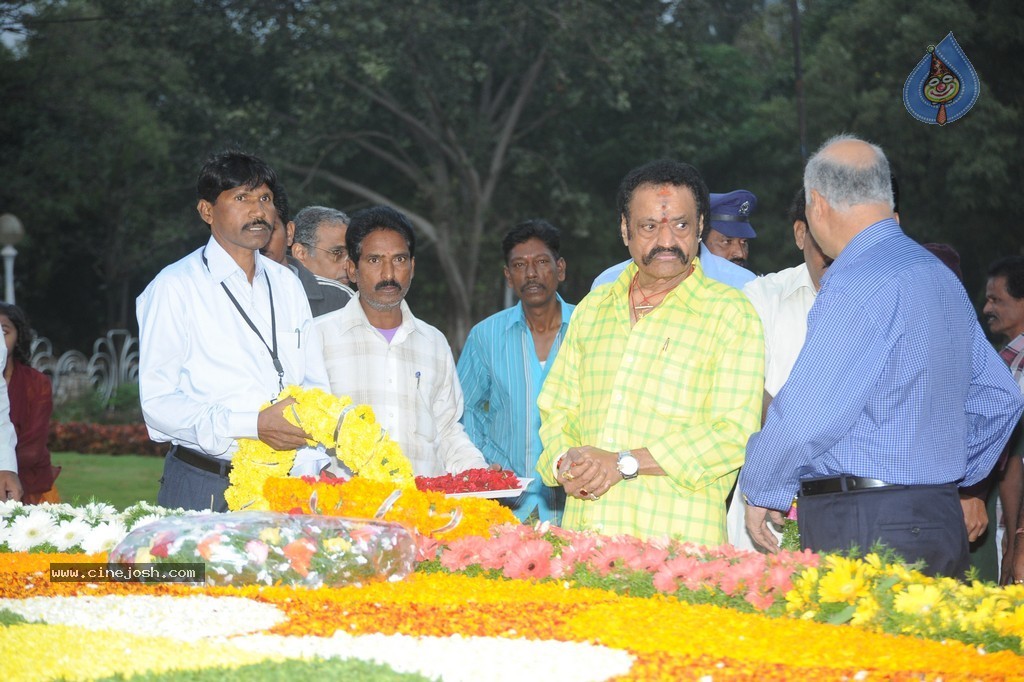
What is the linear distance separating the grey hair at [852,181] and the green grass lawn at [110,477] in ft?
28.3

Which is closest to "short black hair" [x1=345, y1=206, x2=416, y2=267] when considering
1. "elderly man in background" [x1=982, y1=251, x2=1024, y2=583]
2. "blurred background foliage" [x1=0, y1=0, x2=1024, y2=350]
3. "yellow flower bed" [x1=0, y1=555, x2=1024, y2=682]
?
"yellow flower bed" [x1=0, y1=555, x2=1024, y2=682]

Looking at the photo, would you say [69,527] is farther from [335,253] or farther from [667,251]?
[335,253]

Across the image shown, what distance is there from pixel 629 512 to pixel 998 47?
2197 centimetres

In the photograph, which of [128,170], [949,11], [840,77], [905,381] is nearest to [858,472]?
[905,381]

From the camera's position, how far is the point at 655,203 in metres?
4.25

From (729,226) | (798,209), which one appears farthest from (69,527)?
(729,226)

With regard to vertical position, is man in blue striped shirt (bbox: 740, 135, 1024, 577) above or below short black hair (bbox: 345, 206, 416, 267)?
below

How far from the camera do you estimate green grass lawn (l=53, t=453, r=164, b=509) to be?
489 inches

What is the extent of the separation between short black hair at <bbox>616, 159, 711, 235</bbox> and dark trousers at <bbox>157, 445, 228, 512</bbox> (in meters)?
1.91

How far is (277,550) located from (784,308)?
2.62 meters

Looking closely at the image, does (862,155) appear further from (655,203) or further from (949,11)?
(949,11)

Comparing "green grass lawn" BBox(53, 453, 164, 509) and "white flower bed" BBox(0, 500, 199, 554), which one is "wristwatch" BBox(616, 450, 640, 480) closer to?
"white flower bed" BBox(0, 500, 199, 554)

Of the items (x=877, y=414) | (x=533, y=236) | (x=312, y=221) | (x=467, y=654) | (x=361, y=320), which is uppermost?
(x=312, y=221)

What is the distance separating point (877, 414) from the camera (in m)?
3.72
